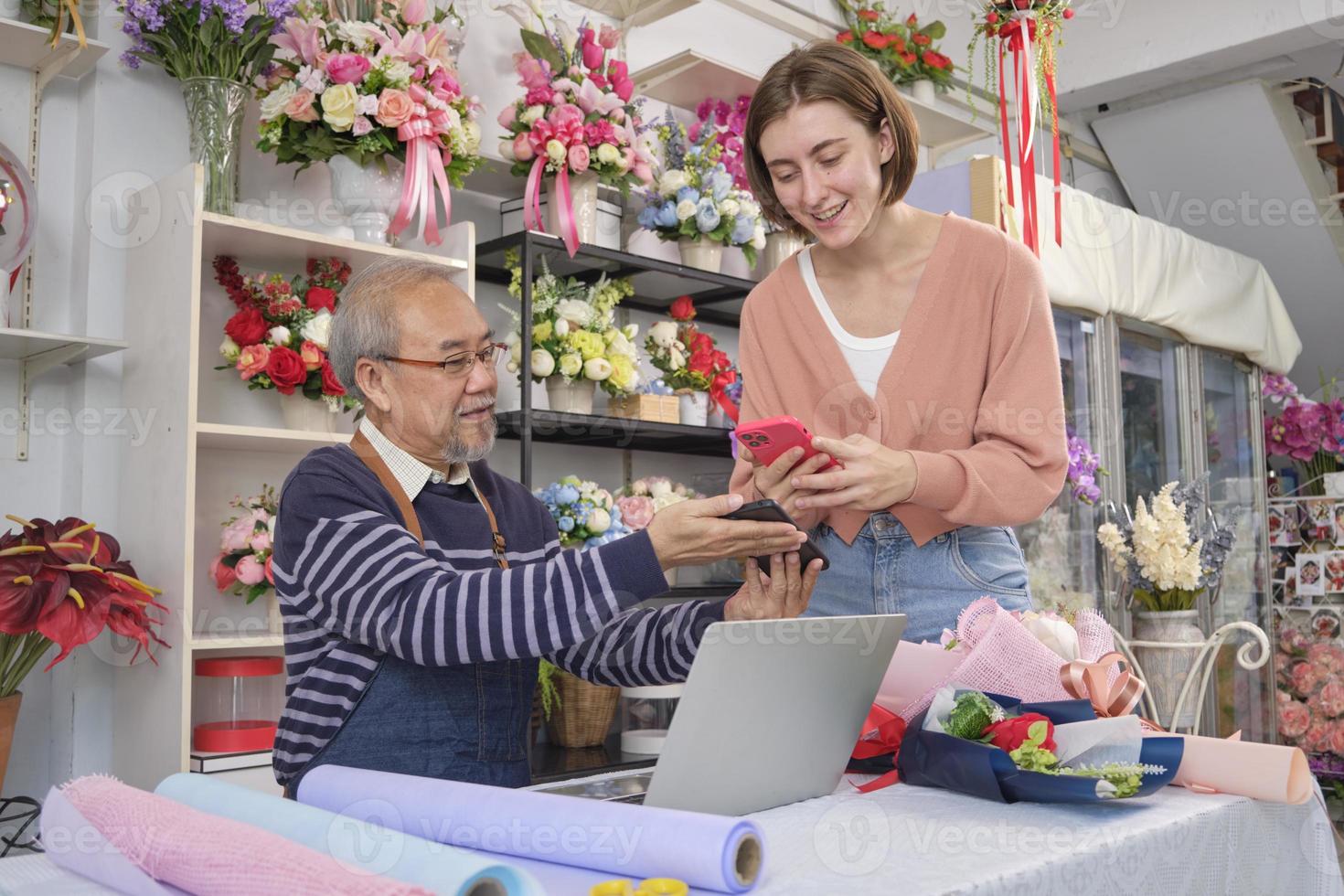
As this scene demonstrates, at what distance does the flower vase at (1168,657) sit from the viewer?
4.02 meters

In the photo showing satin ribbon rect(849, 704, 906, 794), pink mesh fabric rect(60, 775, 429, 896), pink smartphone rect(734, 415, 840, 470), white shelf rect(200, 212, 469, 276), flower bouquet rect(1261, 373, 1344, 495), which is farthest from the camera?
flower bouquet rect(1261, 373, 1344, 495)

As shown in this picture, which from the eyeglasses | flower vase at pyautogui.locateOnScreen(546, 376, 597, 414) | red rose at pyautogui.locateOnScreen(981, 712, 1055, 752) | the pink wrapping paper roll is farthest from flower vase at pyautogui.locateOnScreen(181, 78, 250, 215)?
the pink wrapping paper roll

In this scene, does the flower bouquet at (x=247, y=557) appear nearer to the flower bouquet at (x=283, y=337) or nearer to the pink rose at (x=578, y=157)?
the flower bouquet at (x=283, y=337)

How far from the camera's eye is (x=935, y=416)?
1512 millimetres

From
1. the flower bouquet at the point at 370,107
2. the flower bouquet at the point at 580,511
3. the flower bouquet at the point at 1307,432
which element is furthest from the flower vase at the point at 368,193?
the flower bouquet at the point at 1307,432

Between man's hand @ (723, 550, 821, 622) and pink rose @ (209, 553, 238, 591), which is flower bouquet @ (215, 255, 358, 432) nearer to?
pink rose @ (209, 553, 238, 591)

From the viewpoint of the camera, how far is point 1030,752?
0.97 m

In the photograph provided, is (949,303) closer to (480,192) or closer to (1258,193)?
(480,192)

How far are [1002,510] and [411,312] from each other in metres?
0.80

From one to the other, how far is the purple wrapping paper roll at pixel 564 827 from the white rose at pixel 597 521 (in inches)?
78.4

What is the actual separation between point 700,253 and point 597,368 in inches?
22.9

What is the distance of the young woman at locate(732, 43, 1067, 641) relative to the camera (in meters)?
1.41

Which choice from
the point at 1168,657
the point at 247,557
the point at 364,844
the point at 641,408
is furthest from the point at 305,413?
the point at 1168,657

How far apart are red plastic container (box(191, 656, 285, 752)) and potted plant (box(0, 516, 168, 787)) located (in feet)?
0.80
